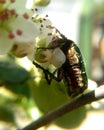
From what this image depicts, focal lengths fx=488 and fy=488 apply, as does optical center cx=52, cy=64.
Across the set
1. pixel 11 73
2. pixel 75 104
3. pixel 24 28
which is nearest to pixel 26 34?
pixel 24 28

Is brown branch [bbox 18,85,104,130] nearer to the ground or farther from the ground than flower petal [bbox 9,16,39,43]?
nearer to the ground

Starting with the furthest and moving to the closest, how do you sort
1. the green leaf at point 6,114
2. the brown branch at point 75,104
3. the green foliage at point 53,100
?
the green leaf at point 6,114 → the green foliage at point 53,100 → the brown branch at point 75,104

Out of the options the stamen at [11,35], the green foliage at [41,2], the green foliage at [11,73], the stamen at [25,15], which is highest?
the green foliage at [11,73]

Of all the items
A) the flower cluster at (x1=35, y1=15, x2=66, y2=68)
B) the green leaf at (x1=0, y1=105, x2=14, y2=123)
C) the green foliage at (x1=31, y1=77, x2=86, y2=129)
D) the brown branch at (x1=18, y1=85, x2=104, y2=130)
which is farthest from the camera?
the green leaf at (x1=0, y1=105, x2=14, y2=123)

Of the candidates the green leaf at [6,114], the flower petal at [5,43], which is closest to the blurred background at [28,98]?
the green leaf at [6,114]

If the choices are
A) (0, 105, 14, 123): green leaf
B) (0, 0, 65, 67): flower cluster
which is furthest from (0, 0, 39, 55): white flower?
(0, 105, 14, 123): green leaf

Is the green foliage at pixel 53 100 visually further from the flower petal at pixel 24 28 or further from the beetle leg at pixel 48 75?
the flower petal at pixel 24 28

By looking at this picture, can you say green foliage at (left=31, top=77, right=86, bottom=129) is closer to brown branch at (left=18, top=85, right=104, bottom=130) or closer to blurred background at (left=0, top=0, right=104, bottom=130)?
blurred background at (left=0, top=0, right=104, bottom=130)

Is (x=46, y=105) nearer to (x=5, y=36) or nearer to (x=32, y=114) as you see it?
(x=32, y=114)
